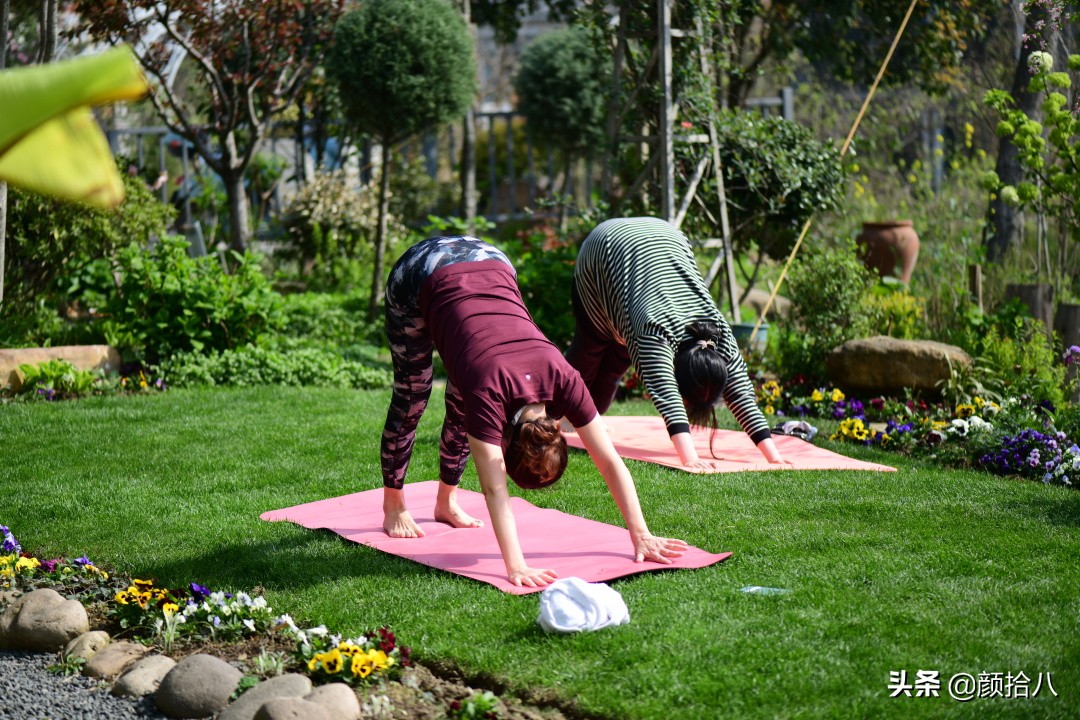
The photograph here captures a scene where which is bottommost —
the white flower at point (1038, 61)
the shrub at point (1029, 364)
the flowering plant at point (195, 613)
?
the flowering plant at point (195, 613)

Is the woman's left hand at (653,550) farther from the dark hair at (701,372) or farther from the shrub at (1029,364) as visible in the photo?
the shrub at (1029,364)

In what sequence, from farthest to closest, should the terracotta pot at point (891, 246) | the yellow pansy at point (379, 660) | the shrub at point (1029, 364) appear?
the terracotta pot at point (891, 246), the shrub at point (1029, 364), the yellow pansy at point (379, 660)

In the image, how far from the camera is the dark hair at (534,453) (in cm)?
371

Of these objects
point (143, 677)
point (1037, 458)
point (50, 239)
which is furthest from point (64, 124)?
point (50, 239)

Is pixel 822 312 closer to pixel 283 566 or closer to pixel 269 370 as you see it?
pixel 269 370

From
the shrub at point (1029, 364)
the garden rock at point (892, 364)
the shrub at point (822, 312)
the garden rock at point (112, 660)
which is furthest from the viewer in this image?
the shrub at point (822, 312)

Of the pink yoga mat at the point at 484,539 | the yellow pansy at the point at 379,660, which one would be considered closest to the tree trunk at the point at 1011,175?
the pink yoga mat at the point at 484,539

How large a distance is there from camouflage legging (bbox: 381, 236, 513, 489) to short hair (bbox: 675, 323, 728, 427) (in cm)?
134

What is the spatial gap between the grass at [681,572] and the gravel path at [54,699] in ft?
2.20

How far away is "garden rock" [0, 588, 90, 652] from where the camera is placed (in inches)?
142

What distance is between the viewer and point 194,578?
4.10 m

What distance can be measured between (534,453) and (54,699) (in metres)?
1.65

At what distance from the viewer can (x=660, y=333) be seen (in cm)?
553

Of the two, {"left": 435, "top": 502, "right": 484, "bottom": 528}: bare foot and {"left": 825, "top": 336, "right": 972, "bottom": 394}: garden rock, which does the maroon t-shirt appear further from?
{"left": 825, "top": 336, "right": 972, "bottom": 394}: garden rock
